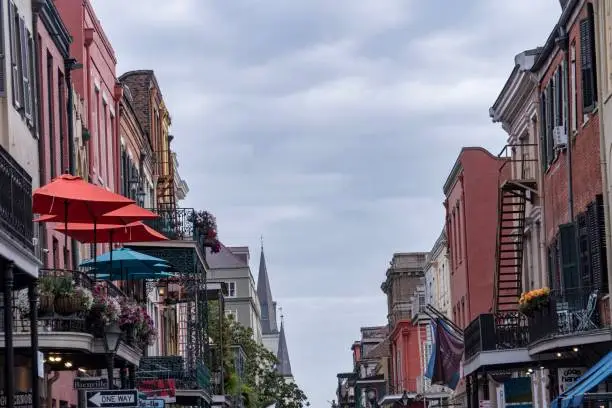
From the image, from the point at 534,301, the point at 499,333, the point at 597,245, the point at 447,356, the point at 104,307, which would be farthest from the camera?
the point at 447,356

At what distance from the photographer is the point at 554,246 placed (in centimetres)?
3722

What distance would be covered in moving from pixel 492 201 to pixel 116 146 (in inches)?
593

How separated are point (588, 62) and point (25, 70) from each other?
10646 mm

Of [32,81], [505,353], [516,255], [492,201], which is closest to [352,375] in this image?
[492,201]

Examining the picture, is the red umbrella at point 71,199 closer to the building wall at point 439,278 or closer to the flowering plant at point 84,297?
the flowering plant at point 84,297

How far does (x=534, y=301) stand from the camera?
106 ft

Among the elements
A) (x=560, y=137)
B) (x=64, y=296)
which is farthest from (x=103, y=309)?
(x=560, y=137)

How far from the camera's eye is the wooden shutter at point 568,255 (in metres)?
33.2

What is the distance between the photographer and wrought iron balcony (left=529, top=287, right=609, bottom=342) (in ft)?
98.8

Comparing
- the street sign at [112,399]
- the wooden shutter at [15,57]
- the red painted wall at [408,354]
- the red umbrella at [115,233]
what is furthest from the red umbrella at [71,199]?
the red painted wall at [408,354]

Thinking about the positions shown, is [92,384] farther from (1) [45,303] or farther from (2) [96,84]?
(2) [96,84]

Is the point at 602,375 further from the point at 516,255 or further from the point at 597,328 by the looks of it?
the point at 516,255

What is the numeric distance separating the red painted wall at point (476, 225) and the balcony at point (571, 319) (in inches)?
809

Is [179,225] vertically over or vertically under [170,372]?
over
